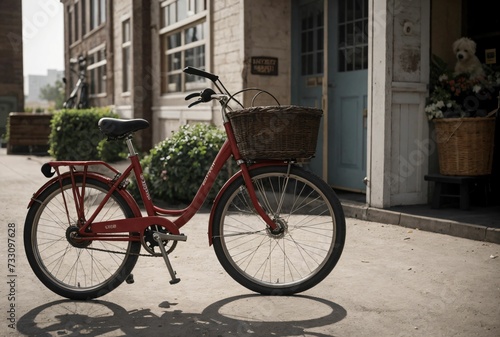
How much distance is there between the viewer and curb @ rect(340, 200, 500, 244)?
5.75m

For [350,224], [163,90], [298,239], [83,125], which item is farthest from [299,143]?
[83,125]

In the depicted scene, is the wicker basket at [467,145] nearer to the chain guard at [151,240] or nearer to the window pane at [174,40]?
the chain guard at [151,240]

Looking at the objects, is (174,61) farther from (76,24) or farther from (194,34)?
(76,24)

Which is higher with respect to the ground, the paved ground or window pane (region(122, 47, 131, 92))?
window pane (region(122, 47, 131, 92))

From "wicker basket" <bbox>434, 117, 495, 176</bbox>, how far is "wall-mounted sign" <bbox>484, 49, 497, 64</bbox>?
Answer: 2.86 feet

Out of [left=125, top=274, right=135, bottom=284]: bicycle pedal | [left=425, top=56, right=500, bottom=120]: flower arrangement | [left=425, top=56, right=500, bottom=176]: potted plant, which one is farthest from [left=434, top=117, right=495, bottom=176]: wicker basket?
[left=125, top=274, right=135, bottom=284]: bicycle pedal

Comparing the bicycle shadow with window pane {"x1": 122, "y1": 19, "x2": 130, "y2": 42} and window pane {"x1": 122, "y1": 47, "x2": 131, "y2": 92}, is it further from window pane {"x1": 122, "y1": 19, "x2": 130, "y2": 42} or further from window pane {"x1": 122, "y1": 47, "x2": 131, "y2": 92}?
window pane {"x1": 122, "y1": 47, "x2": 131, "y2": 92}

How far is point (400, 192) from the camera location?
7.12 meters

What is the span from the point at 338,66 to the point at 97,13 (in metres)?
15.5

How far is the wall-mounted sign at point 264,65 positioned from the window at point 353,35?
1.09 m

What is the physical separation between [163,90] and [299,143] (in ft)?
33.3

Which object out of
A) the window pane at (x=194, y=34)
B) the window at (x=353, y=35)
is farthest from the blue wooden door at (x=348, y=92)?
Answer: the window pane at (x=194, y=34)

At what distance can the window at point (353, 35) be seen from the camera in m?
7.84

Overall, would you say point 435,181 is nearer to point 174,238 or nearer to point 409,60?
point 409,60
